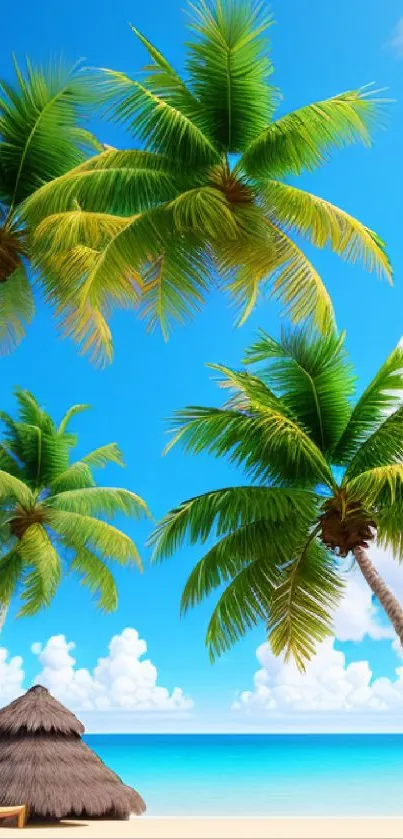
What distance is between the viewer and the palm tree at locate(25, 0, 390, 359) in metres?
11.4

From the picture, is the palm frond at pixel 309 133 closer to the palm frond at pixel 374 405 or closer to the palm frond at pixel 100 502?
the palm frond at pixel 374 405

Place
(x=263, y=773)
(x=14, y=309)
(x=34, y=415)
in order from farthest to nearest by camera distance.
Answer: (x=263, y=773)
(x=34, y=415)
(x=14, y=309)

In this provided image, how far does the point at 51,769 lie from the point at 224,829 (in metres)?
5.56

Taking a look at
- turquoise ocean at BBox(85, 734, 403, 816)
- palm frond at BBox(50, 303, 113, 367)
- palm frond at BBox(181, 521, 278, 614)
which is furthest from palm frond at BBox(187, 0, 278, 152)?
A: turquoise ocean at BBox(85, 734, 403, 816)

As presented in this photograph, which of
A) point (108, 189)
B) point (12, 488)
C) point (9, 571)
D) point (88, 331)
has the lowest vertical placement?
point (88, 331)

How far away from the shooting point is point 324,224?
1164cm

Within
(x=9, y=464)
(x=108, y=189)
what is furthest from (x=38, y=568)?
(x=108, y=189)

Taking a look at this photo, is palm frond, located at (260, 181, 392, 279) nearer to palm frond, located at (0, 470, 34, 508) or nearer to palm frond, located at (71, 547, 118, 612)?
palm frond, located at (0, 470, 34, 508)

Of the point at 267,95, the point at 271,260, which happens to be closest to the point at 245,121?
the point at 267,95

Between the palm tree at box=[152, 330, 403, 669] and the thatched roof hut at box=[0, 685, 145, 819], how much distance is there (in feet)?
7.80

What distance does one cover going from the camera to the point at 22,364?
6241 centimetres

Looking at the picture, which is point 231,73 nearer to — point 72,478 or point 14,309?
point 14,309

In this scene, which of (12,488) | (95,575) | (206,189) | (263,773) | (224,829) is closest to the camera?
(206,189)

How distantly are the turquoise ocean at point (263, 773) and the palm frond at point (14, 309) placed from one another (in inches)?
1035
